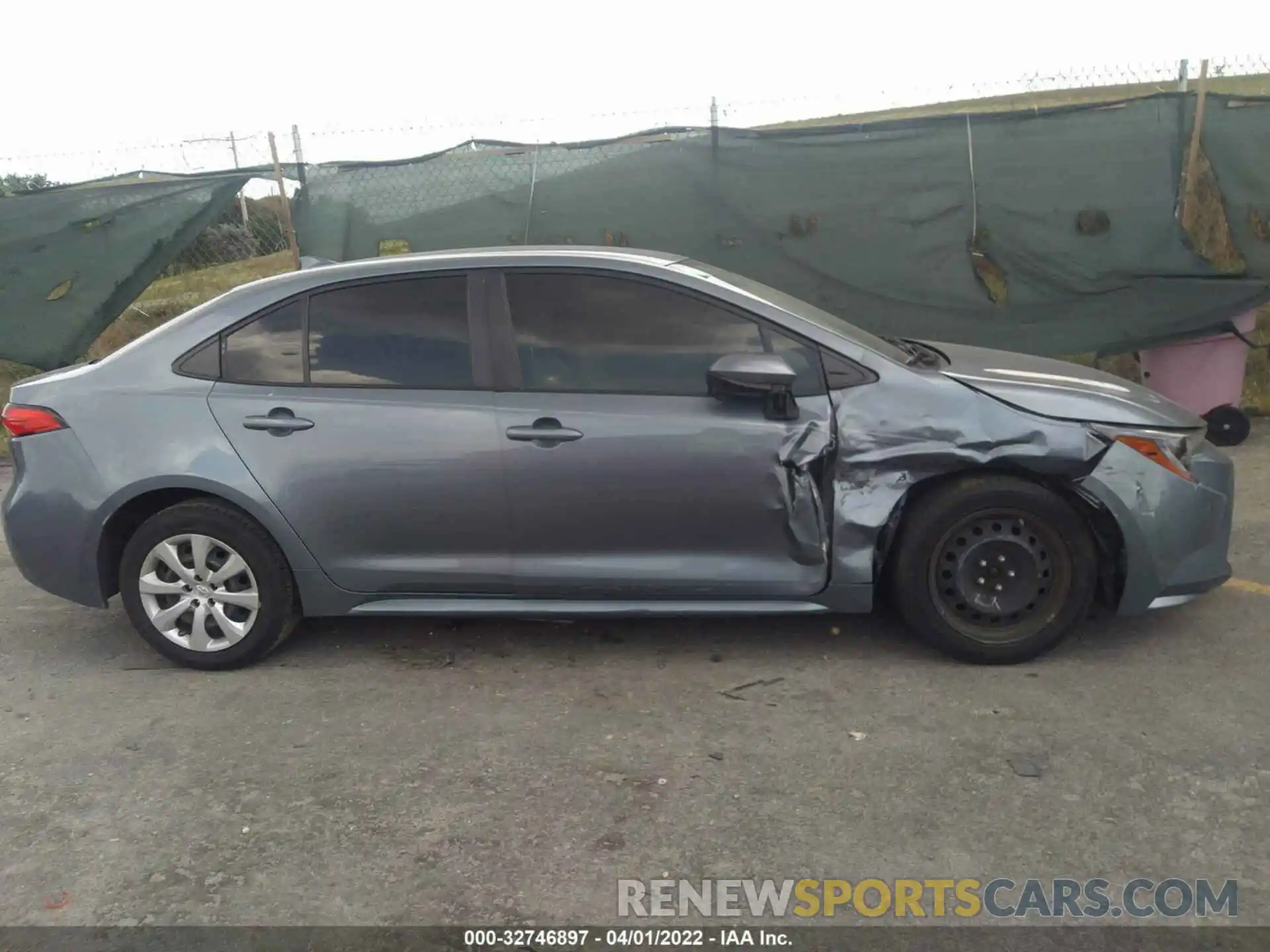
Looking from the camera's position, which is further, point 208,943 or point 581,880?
point 581,880

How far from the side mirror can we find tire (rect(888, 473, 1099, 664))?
0.62 meters

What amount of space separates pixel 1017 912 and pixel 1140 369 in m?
5.73

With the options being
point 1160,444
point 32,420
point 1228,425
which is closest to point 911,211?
point 1228,425

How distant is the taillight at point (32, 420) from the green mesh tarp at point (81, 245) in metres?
4.29

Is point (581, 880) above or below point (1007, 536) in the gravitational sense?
below

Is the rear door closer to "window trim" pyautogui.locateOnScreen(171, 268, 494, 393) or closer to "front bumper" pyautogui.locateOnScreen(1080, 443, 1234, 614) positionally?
"window trim" pyautogui.locateOnScreen(171, 268, 494, 393)

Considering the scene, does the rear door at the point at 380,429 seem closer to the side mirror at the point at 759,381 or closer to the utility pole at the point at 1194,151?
the side mirror at the point at 759,381

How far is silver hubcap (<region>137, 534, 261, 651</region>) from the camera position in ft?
12.9

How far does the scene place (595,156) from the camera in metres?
7.60

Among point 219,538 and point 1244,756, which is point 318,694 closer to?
point 219,538

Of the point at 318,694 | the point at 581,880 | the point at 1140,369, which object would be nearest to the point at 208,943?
the point at 581,880

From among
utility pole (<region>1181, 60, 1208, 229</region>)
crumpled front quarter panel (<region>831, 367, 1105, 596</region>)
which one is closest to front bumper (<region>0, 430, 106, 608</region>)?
crumpled front quarter panel (<region>831, 367, 1105, 596</region>)

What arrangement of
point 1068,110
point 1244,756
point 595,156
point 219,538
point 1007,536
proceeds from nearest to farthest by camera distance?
point 1244,756 < point 1007,536 < point 219,538 < point 1068,110 < point 595,156

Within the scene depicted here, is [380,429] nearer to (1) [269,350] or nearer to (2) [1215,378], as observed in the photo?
(1) [269,350]
